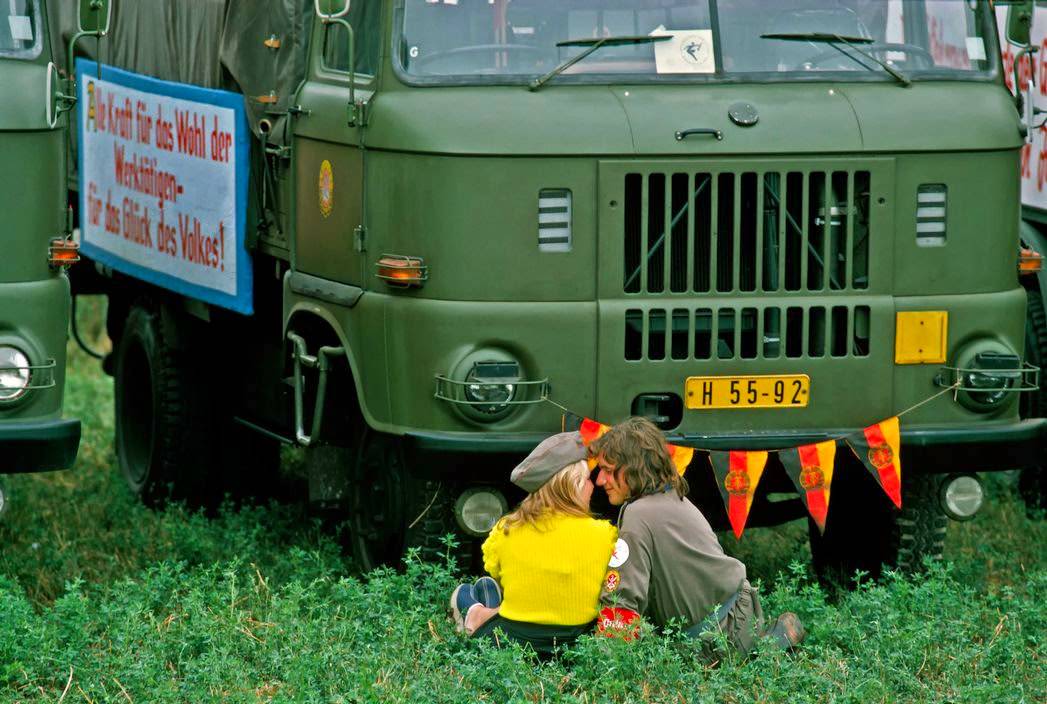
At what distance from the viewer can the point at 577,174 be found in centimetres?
760

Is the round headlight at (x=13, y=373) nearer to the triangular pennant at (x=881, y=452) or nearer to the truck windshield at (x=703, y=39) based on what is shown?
the truck windshield at (x=703, y=39)

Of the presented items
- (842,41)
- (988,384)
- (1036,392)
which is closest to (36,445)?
(842,41)

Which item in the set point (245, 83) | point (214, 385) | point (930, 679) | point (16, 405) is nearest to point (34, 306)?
point (16, 405)

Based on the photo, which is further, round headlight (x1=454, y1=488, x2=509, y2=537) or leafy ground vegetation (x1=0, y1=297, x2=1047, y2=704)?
round headlight (x1=454, y1=488, x2=509, y2=537)

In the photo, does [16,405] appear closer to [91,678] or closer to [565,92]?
[91,678]

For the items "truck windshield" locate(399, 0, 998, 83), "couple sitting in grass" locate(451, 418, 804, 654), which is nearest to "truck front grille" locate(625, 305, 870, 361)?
"couple sitting in grass" locate(451, 418, 804, 654)

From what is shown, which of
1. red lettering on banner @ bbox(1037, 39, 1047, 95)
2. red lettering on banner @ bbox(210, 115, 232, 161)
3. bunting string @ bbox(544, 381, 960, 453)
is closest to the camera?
bunting string @ bbox(544, 381, 960, 453)

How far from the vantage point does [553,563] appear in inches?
272

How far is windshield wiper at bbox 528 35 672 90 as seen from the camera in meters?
7.73

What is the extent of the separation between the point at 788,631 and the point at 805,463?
31.5 inches

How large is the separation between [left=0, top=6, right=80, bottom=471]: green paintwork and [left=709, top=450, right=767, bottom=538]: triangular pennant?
243cm

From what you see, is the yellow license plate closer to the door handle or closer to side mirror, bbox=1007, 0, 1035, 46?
the door handle

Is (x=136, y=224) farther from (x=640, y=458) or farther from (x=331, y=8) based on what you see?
(x=640, y=458)

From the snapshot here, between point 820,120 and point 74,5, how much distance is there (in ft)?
15.1
